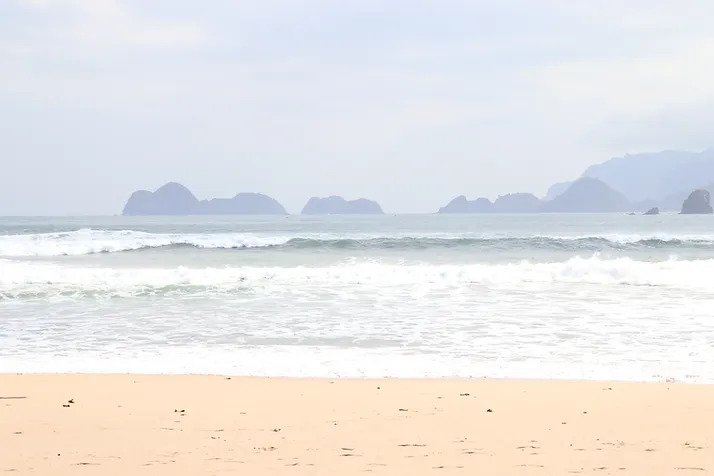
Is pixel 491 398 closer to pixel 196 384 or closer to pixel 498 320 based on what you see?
pixel 196 384

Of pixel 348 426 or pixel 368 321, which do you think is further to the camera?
pixel 368 321

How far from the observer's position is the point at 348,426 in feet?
16.8

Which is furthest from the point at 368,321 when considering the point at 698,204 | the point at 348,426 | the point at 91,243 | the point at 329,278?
the point at 698,204

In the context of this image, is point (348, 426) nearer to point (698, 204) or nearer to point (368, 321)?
point (368, 321)

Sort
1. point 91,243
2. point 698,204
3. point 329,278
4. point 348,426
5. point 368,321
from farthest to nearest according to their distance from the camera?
1. point 698,204
2. point 91,243
3. point 329,278
4. point 368,321
5. point 348,426

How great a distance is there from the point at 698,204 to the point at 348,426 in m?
137

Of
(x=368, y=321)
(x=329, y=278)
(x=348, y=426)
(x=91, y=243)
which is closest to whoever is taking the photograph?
(x=348, y=426)

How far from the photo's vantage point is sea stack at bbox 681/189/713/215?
126062mm

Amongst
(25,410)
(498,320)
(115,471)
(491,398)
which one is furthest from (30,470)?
(498,320)

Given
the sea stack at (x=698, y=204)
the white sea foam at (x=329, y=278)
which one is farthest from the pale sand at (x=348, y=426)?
the sea stack at (x=698, y=204)

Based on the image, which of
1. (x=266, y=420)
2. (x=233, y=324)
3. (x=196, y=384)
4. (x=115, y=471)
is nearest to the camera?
(x=115, y=471)

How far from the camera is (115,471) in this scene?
410 centimetres

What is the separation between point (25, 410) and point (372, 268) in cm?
1445

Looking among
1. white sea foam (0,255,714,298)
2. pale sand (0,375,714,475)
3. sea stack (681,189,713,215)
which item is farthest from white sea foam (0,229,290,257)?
sea stack (681,189,713,215)
